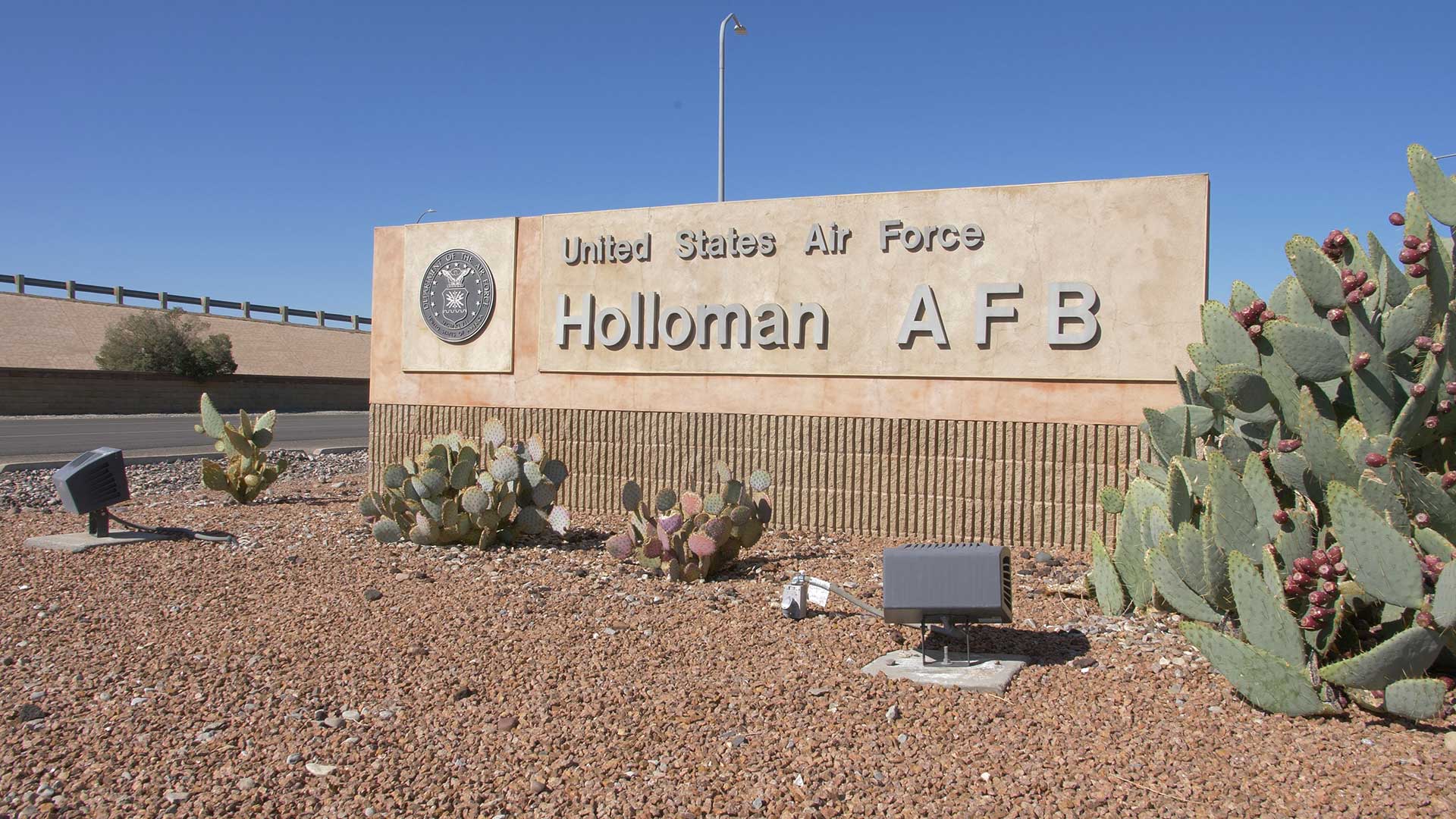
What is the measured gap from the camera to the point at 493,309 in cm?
1148

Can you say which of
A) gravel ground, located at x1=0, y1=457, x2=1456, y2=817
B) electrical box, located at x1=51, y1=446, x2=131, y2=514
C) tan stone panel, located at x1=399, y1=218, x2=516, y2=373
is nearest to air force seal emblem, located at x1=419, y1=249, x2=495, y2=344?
tan stone panel, located at x1=399, y1=218, x2=516, y2=373

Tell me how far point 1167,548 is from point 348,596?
4.89 metres

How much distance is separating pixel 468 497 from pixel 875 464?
3.73 metres

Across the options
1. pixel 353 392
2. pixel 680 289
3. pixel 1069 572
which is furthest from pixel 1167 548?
pixel 353 392

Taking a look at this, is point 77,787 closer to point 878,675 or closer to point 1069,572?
point 878,675

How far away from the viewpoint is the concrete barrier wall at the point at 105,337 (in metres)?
43.9

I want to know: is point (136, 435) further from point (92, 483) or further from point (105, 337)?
point (105, 337)

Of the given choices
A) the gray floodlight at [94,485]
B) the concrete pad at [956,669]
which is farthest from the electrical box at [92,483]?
the concrete pad at [956,669]

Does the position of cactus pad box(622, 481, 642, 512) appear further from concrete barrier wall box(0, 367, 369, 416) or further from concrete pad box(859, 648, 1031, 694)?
concrete barrier wall box(0, 367, 369, 416)

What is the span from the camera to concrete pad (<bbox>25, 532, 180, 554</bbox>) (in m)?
8.42

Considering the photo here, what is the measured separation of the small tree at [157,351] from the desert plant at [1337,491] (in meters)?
43.0

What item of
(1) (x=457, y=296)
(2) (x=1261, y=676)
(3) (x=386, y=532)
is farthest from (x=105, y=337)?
(2) (x=1261, y=676)

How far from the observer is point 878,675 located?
5.04 metres

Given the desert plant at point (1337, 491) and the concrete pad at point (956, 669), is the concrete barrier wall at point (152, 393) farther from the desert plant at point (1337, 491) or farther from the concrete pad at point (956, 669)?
the desert plant at point (1337, 491)
